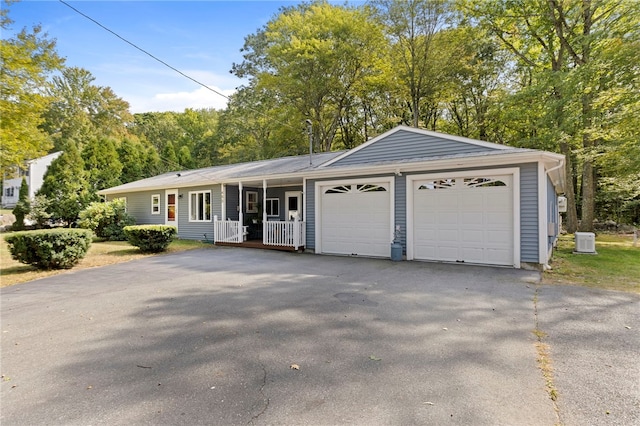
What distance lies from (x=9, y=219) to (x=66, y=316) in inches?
1005

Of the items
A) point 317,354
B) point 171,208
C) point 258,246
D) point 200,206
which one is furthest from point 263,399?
point 171,208

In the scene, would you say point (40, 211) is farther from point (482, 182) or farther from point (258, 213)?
point (482, 182)

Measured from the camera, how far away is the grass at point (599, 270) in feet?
21.1

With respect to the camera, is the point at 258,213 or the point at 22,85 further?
the point at 258,213

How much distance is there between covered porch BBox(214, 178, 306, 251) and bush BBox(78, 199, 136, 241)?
17.5 ft

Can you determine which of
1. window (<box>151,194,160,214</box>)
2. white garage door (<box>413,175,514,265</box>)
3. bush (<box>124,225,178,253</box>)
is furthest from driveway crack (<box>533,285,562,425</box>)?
window (<box>151,194,160,214</box>)

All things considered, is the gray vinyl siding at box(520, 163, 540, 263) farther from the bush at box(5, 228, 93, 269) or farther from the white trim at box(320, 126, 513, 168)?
the bush at box(5, 228, 93, 269)

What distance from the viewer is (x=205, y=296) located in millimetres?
5688

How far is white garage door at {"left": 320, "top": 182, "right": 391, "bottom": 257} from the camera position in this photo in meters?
9.80

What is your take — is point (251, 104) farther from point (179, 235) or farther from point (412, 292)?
point (412, 292)

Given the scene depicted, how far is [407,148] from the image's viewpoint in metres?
9.64

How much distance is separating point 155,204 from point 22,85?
307 inches

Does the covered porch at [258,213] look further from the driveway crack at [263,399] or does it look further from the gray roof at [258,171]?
A: the driveway crack at [263,399]

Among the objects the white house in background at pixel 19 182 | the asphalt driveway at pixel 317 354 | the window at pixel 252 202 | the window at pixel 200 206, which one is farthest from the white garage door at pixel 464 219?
the white house in background at pixel 19 182
